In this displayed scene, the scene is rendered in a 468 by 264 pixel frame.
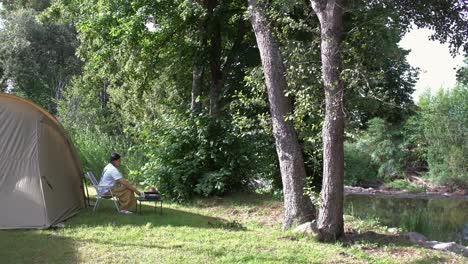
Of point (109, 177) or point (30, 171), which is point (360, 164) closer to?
point (109, 177)

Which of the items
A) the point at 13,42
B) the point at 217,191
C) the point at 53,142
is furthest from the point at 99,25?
the point at 13,42

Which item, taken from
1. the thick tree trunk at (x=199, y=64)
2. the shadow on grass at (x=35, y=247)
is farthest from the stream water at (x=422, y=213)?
the shadow on grass at (x=35, y=247)

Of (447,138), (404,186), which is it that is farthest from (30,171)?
(447,138)

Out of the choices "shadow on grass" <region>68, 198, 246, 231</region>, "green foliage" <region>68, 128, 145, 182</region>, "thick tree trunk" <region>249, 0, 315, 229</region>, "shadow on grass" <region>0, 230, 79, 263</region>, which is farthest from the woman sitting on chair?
"green foliage" <region>68, 128, 145, 182</region>

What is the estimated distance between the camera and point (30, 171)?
7547 millimetres

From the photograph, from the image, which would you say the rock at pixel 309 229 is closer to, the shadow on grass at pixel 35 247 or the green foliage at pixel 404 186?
the shadow on grass at pixel 35 247

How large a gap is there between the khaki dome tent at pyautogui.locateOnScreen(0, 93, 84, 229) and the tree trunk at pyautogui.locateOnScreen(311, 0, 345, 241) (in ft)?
13.5

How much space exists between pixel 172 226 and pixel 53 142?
9.46ft

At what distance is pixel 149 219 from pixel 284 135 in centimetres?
266

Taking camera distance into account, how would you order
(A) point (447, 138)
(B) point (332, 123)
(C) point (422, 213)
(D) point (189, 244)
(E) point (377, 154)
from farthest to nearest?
(E) point (377, 154), (A) point (447, 138), (C) point (422, 213), (B) point (332, 123), (D) point (189, 244)

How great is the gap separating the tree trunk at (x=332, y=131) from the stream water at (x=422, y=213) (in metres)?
3.66

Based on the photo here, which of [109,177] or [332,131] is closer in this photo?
[332,131]

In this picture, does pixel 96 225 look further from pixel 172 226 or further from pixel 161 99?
pixel 161 99

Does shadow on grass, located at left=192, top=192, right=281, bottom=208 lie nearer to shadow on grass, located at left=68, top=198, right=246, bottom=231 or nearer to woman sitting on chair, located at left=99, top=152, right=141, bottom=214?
shadow on grass, located at left=68, top=198, right=246, bottom=231
